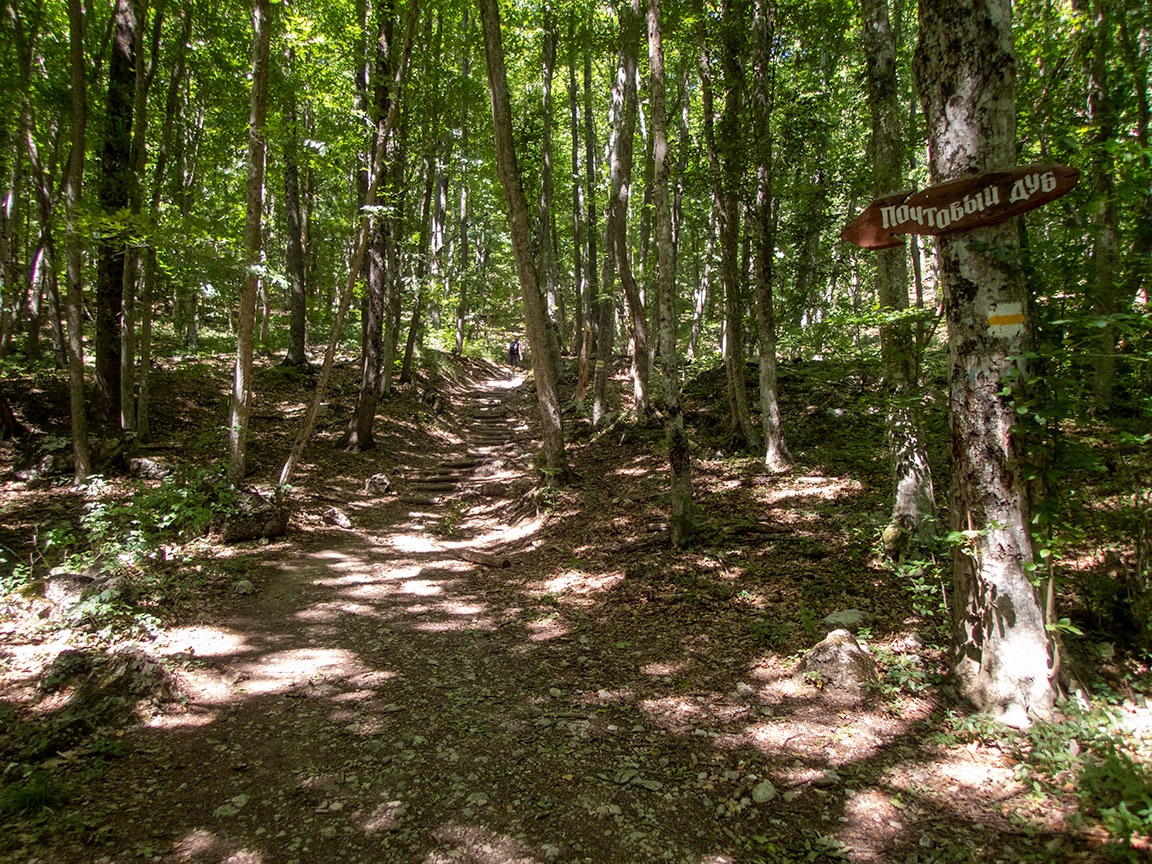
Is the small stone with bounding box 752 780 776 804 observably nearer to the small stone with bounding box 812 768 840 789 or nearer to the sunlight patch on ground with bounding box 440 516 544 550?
the small stone with bounding box 812 768 840 789

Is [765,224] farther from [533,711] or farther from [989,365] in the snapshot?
[533,711]

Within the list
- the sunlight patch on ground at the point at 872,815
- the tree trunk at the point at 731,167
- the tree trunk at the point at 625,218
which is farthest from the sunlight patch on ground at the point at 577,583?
the tree trunk at the point at 625,218

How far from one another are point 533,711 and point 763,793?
169cm

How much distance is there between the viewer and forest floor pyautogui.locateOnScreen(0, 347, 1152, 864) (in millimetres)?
2875

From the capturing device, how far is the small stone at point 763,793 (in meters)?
3.14

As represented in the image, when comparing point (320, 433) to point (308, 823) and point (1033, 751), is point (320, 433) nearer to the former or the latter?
point (308, 823)

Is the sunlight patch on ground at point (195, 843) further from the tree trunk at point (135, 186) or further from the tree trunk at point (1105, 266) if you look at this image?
the tree trunk at point (135, 186)

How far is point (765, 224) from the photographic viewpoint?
9.00 metres

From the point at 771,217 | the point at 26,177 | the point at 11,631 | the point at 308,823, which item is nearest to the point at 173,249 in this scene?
the point at 11,631

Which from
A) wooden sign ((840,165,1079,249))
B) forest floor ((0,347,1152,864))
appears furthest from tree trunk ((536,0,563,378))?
wooden sign ((840,165,1079,249))

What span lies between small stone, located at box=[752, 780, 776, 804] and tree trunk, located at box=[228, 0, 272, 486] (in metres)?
7.42

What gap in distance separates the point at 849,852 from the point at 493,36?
10.2 meters

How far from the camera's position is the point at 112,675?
400cm

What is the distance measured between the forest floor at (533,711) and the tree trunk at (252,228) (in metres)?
1.47
